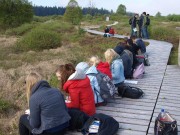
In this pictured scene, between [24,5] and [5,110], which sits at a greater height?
[24,5]

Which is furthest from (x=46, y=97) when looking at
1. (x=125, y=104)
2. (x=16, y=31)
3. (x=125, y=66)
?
(x=16, y=31)

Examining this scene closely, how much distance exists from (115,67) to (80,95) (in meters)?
2.28

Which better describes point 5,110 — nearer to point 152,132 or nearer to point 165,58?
point 152,132

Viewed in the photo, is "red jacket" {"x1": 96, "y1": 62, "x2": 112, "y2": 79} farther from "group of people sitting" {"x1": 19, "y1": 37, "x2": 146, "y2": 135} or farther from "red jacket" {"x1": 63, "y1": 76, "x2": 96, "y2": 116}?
"red jacket" {"x1": 63, "y1": 76, "x2": 96, "y2": 116}

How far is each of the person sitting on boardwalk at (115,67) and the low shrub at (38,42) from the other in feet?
39.4

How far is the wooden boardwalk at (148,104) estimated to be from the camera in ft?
17.2

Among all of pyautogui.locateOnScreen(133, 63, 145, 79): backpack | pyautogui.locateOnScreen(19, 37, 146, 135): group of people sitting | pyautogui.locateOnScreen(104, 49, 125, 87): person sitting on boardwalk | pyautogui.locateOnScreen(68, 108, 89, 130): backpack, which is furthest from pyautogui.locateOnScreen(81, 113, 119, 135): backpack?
pyautogui.locateOnScreen(133, 63, 145, 79): backpack

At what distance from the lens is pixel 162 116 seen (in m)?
4.71

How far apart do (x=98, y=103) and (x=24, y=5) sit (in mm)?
32579

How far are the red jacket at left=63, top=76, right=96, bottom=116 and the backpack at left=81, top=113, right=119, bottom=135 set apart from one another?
1.41 feet

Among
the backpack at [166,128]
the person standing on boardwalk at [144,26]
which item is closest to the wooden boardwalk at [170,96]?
the backpack at [166,128]

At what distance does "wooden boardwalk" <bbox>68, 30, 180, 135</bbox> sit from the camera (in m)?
5.24

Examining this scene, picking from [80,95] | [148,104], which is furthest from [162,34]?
[80,95]

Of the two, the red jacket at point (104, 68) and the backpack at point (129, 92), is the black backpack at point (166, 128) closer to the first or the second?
the backpack at point (129, 92)
